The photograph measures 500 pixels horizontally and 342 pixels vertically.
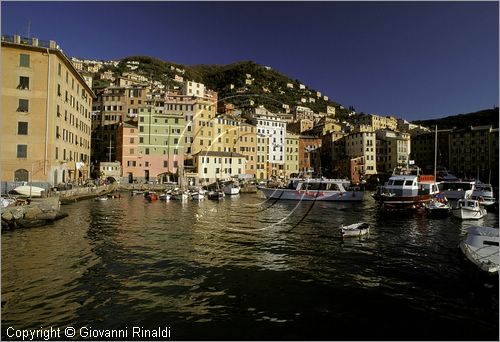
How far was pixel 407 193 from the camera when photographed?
38469 millimetres

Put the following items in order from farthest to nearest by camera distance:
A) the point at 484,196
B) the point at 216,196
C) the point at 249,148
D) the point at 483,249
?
the point at 249,148
the point at 216,196
the point at 484,196
the point at 483,249

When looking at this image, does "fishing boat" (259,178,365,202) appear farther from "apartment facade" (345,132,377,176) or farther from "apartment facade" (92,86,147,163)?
"apartment facade" (92,86,147,163)

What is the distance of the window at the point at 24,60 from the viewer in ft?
143

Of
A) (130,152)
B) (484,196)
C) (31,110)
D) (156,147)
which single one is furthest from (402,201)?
(130,152)

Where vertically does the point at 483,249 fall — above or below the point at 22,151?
below

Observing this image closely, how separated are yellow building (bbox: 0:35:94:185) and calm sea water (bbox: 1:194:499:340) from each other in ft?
83.1

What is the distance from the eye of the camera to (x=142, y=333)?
8.62m

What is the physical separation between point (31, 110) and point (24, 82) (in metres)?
3.86

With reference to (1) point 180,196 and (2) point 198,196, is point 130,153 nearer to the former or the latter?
(1) point 180,196

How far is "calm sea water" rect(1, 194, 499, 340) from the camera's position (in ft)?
29.7

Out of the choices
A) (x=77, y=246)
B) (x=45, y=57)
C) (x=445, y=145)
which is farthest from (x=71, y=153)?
(x=445, y=145)

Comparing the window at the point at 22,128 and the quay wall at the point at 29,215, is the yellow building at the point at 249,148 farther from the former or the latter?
the quay wall at the point at 29,215

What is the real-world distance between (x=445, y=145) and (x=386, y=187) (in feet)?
289

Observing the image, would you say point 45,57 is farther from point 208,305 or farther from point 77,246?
point 208,305
